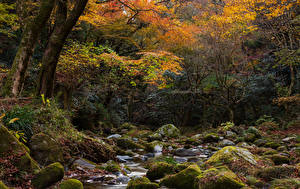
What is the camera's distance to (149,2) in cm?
1349

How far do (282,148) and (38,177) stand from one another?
8.29 metres

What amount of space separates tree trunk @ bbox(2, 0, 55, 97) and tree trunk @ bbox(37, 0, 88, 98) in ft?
1.41

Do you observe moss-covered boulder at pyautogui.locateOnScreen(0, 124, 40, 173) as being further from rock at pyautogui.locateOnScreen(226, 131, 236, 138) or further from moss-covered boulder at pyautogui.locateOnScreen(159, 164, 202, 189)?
rock at pyautogui.locateOnScreen(226, 131, 236, 138)

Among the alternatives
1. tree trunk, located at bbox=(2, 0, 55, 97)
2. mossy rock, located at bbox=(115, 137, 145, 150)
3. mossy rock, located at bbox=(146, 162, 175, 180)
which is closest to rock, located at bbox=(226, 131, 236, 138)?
mossy rock, located at bbox=(115, 137, 145, 150)

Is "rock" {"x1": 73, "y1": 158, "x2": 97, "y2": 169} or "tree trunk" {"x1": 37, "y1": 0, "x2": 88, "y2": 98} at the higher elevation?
"tree trunk" {"x1": 37, "y1": 0, "x2": 88, "y2": 98}

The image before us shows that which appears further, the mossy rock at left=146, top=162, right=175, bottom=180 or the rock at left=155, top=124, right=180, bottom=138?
the rock at left=155, top=124, right=180, bottom=138

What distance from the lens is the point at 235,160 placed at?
519 cm

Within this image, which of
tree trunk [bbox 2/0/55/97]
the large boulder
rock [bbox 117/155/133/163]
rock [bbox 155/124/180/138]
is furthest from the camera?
rock [bbox 155/124/180/138]

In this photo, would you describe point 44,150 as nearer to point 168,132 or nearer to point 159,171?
point 159,171

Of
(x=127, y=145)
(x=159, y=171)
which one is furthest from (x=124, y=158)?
(x=159, y=171)

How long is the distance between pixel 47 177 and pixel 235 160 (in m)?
3.77

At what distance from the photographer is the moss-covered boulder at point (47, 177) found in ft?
11.5

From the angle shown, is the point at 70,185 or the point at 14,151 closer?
the point at 70,185

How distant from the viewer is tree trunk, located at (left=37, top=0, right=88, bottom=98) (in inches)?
267
